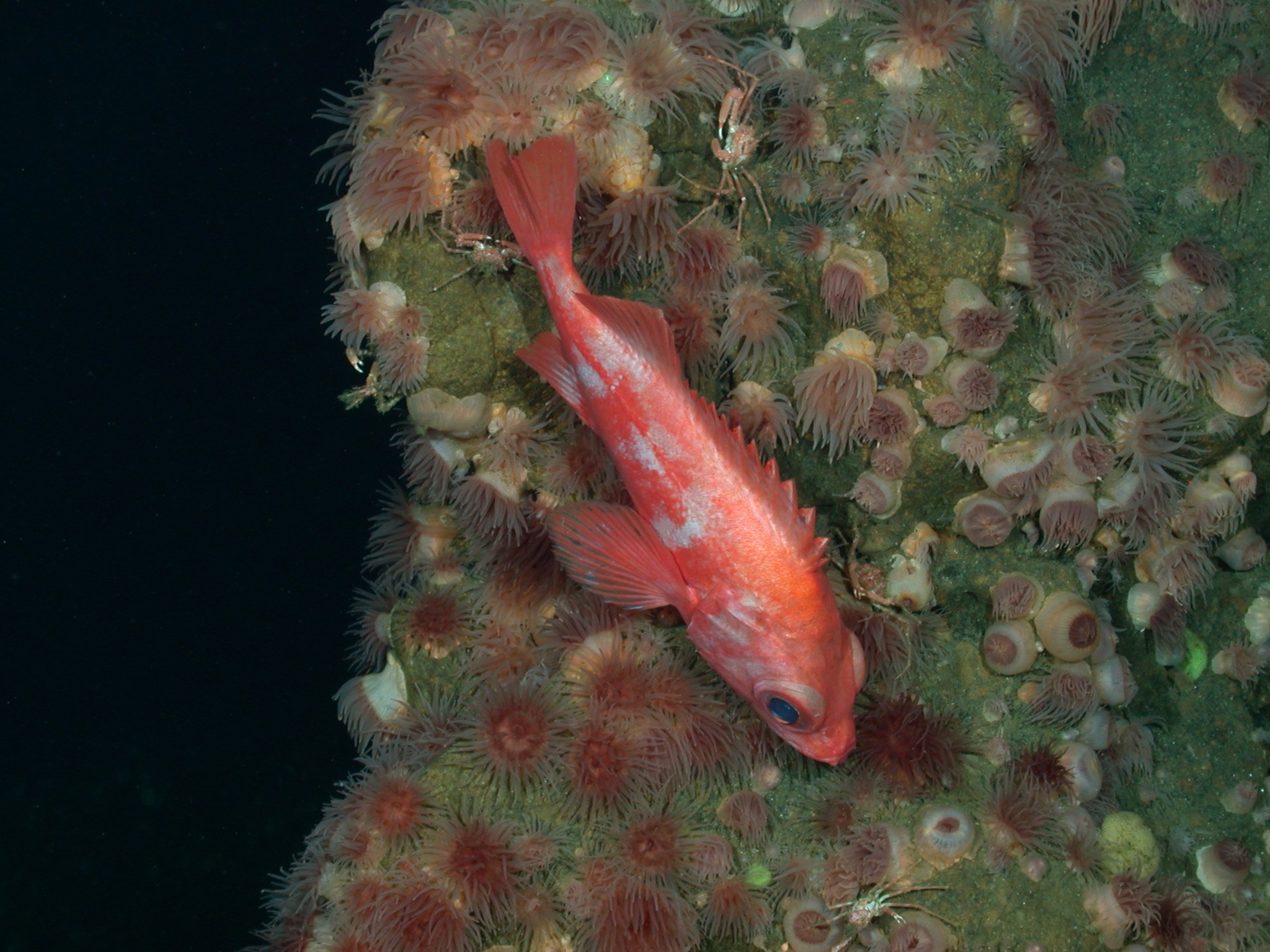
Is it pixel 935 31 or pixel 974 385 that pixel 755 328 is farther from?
pixel 935 31

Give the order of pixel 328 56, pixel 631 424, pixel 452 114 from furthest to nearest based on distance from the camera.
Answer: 1. pixel 328 56
2. pixel 452 114
3. pixel 631 424

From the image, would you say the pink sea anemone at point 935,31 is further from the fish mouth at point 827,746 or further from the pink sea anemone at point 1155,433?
the fish mouth at point 827,746

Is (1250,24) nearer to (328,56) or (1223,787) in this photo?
(1223,787)

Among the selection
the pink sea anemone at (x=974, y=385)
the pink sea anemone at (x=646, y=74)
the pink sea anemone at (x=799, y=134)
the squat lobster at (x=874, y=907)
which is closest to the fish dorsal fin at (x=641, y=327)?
the pink sea anemone at (x=646, y=74)

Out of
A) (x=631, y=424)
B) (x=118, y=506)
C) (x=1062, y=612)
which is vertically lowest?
(x=118, y=506)

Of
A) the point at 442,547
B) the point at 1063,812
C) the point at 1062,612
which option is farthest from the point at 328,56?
the point at 1063,812

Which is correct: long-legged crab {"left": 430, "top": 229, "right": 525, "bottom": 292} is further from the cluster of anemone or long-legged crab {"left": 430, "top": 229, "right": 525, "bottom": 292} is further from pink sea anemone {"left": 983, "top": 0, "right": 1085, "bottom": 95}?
pink sea anemone {"left": 983, "top": 0, "right": 1085, "bottom": 95}
